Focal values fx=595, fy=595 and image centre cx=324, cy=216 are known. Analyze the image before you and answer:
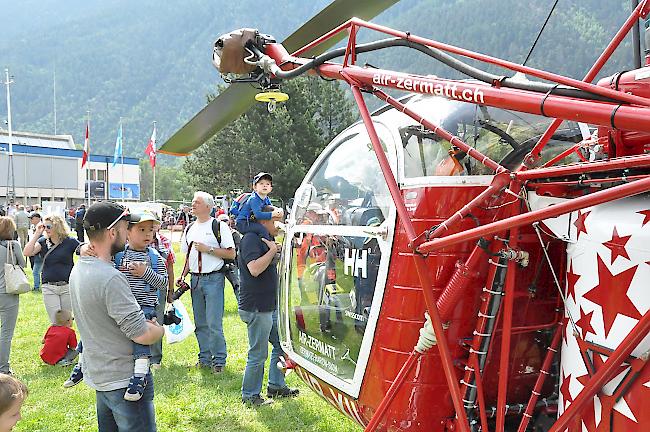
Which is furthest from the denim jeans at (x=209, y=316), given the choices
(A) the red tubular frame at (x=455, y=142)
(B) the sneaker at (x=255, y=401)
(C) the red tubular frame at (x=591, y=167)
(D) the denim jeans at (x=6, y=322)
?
(C) the red tubular frame at (x=591, y=167)

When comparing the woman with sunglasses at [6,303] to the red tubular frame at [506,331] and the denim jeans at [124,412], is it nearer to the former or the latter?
the denim jeans at [124,412]

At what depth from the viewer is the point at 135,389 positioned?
302cm

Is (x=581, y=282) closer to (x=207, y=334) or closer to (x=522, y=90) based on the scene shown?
(x=522, y=90)

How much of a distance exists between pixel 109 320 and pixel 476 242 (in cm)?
185

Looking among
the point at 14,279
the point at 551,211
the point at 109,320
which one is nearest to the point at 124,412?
the point at 109,320

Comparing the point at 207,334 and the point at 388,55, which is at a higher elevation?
the point at 388,55

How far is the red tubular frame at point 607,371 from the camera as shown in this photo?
193 centimetres

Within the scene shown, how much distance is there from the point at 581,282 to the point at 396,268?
2.73 feet

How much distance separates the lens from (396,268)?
9.17 feet

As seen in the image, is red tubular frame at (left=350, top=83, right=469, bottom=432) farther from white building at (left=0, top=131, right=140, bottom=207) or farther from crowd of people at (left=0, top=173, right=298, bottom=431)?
white building at (left=0, top=131, right=140, bottom=207)

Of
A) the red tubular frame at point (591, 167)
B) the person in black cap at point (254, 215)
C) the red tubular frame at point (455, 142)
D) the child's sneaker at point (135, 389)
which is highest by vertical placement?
the red tubular frame at point (455, 142)

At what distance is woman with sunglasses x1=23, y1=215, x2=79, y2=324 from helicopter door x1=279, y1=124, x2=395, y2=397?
3.53m

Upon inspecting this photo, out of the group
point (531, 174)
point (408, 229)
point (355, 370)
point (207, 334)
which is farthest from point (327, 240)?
point (207, 334)

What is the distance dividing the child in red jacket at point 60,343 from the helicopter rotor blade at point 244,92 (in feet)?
11.2
